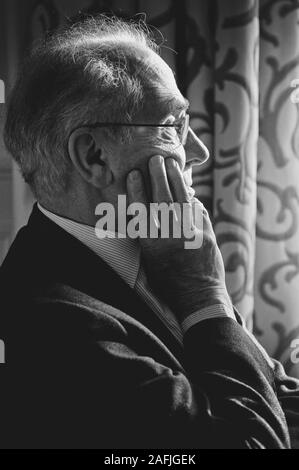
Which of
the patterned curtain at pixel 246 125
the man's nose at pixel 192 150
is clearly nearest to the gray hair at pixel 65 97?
the man's nose at pixel 192 150

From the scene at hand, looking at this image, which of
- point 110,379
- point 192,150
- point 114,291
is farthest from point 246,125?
point 110,379

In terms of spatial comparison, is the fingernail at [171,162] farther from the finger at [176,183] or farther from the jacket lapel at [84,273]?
the jacket lapel at [84,273]

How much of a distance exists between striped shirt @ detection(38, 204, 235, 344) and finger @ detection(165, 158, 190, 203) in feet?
0.32

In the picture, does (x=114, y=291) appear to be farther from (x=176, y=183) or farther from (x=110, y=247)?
(x=176, y=183)

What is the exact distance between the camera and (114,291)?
85cm

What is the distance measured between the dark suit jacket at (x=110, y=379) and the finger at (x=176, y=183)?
0.18 m

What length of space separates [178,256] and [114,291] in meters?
0.11

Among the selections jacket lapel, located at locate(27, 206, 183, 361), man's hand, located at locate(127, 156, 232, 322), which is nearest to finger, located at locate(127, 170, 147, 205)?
man's hand, located at locate(127, 156, 232, 322)

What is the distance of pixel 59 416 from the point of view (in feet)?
2.44

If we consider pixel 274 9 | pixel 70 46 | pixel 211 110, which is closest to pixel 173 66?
pixel 211 110

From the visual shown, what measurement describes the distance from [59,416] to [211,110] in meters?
1.01

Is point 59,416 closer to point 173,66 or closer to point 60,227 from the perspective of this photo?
point 60,227

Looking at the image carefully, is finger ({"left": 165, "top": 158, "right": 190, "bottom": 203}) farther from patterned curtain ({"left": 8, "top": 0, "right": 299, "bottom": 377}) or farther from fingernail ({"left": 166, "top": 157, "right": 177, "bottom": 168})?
patterned curtain ({"left": 8, "top": 0, "right": 299, "bottom": 377})

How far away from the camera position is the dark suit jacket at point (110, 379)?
0.73 m
